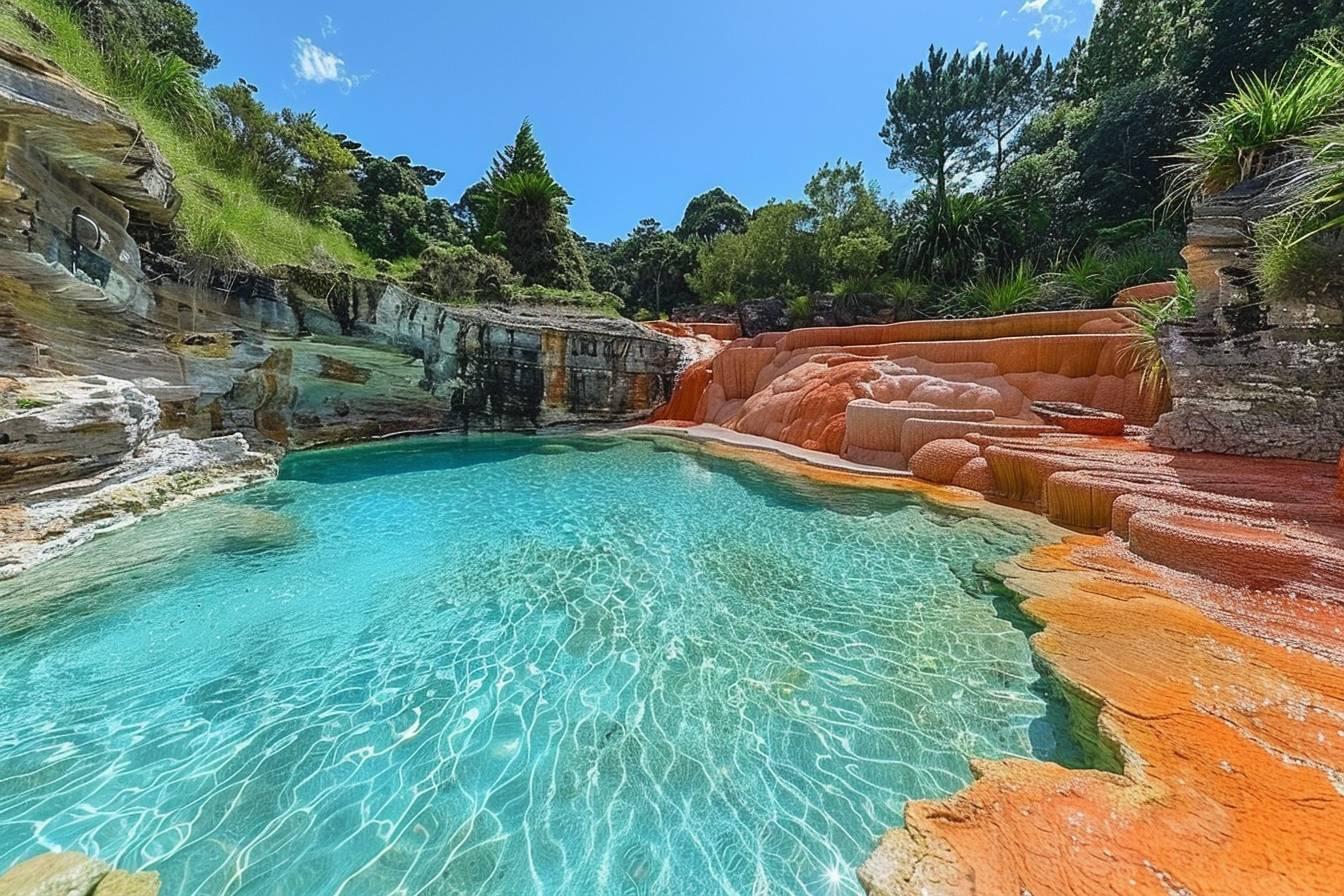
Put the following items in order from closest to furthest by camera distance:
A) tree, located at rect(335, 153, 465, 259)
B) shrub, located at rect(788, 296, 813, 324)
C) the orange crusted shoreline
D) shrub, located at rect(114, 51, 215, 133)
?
the orange crusted shoreline
shrub, located at rect(114, 51, 215, 133)
shrub, located at rect(788, 296, 813, 324)
tree, located at rect(335, 153, 465, 259)

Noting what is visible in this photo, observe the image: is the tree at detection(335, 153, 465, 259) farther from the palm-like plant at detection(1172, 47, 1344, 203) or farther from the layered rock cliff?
the palm-like plant at detection(1172, 47, 1344, 203)

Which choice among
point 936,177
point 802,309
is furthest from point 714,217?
point 802,309

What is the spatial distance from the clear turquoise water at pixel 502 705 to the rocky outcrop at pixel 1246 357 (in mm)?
2915

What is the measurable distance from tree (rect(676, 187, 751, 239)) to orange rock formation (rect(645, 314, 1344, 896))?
1156 inches

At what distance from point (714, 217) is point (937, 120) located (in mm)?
14057

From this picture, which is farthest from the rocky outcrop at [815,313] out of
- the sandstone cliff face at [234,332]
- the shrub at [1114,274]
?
the sandstone cliff face at [234,332]

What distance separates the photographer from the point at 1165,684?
2395 mm

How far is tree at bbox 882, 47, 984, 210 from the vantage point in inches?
799

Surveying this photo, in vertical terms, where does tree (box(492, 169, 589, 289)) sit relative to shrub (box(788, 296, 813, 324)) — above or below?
above

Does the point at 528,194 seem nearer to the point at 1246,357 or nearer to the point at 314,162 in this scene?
the point at 314,162

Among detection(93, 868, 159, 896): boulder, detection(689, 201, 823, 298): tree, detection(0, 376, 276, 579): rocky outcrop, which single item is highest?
detection(689, 201, 823, 298): tree

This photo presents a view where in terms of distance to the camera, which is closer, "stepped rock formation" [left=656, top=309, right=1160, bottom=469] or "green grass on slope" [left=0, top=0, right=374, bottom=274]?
"green grass on slope" [left=0, top=0, right=374, bottom=274]

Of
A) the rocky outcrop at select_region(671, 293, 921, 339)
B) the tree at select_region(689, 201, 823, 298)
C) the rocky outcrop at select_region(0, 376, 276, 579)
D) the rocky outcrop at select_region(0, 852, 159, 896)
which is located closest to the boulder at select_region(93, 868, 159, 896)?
the rocky outcrop at select_region(0, 852, 159, 896)

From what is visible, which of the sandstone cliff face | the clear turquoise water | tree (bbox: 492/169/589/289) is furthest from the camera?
tree (bbox: 492/169/589/289)
